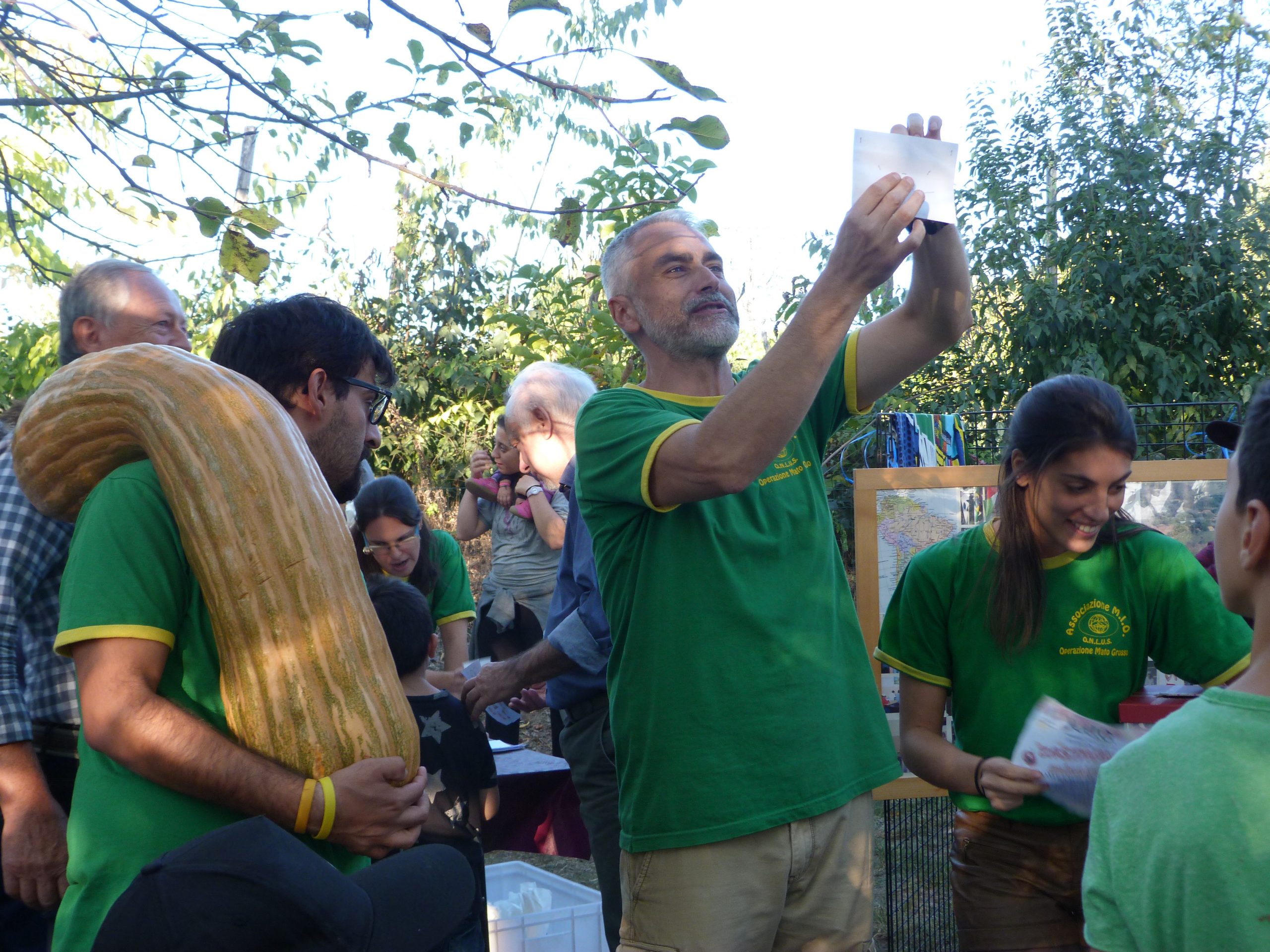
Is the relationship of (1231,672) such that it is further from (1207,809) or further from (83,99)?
(83,99)

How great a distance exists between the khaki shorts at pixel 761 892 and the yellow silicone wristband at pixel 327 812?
2.55 feet

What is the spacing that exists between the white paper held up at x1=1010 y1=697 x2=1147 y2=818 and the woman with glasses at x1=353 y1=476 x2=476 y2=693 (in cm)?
203

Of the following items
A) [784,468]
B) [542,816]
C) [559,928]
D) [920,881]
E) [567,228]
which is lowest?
[920,881]

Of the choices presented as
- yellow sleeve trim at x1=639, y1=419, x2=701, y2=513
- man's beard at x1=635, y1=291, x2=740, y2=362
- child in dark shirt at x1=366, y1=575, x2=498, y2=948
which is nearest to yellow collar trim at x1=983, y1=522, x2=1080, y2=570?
man's beard at x1=635, y1=291, x2=740, y2=362

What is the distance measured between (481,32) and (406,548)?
7.11 ft

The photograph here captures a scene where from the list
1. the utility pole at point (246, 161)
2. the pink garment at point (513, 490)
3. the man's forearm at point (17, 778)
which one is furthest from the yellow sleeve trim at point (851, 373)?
the utility pole at point (246, 161)

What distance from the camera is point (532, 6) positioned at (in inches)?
84.4

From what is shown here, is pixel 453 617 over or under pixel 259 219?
under

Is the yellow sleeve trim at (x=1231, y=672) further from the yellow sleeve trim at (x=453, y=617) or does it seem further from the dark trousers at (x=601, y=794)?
the yellow sleeve trim at (x=453, y=617)

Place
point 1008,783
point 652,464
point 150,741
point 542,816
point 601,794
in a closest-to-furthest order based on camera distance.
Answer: point 150,741 < point 652,464 < point 1008,783 < point 601,794 < point 542,816

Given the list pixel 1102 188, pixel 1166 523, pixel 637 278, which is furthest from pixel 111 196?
pixel 1102 188

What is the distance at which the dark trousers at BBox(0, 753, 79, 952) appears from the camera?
2281mm

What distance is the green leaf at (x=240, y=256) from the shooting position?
8.86ft

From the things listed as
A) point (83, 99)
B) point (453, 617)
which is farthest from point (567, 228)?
point (453, 617)
